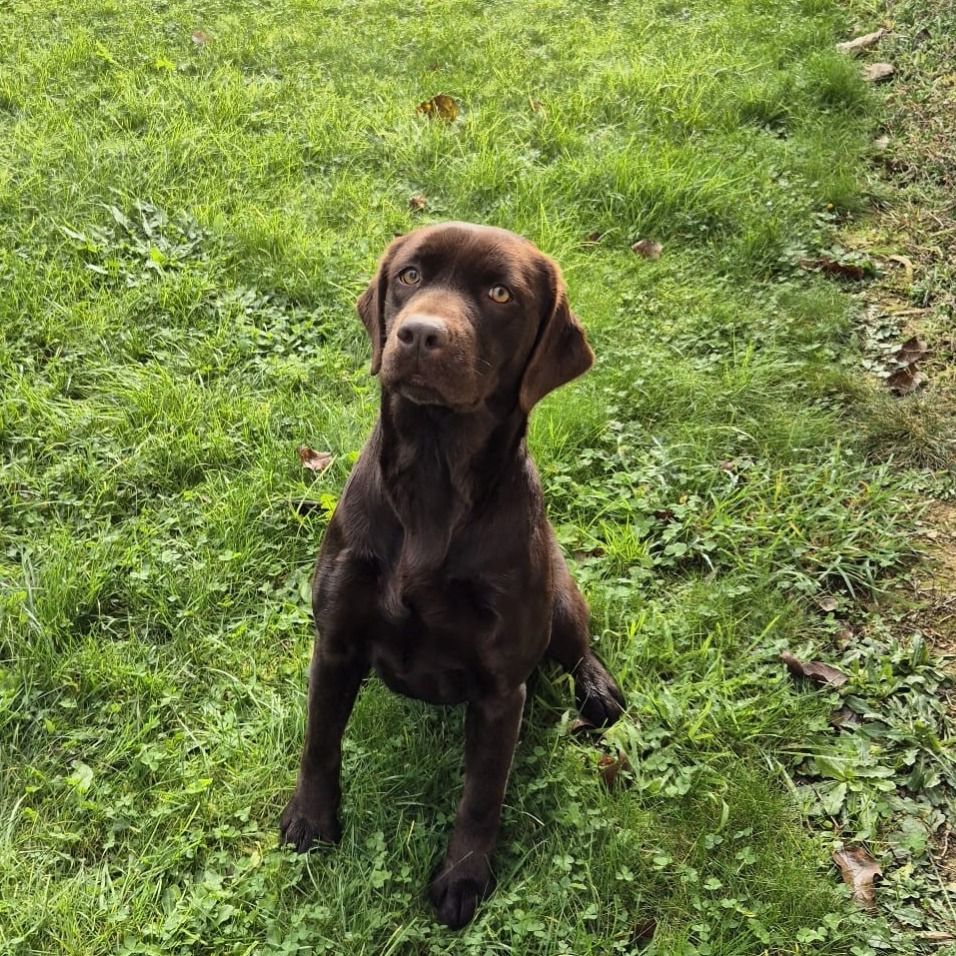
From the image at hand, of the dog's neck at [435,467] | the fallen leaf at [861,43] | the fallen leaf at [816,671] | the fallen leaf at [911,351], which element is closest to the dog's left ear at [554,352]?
the dog's neck at [435,467]

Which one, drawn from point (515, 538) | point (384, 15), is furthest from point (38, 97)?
point (515, 538)

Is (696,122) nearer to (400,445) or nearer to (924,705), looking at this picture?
(924,705)

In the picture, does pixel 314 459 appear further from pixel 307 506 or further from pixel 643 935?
pixel 643 935

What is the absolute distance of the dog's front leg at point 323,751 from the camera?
230cm

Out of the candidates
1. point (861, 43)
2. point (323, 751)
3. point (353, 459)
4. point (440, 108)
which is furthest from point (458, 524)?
point (861, 43)

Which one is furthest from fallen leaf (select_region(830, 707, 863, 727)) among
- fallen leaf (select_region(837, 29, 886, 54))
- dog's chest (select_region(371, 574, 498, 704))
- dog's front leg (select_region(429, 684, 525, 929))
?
fallen leaf (select_region(837, 29, 886, 54))

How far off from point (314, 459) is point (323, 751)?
126cm

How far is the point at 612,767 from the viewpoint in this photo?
2.62 metres

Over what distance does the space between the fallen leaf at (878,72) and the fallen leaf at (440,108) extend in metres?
2.35

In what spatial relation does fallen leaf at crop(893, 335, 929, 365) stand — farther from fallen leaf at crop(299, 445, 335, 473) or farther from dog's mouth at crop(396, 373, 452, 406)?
dog's mouth at crop(396, 373, 452, 406)

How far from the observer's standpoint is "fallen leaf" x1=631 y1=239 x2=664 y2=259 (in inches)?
174

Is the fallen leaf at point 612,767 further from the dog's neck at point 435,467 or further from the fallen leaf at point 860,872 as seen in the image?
the dog's neck at point 435,467

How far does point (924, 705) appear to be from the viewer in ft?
9.22

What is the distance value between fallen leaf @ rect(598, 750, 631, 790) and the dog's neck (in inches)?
35.5
